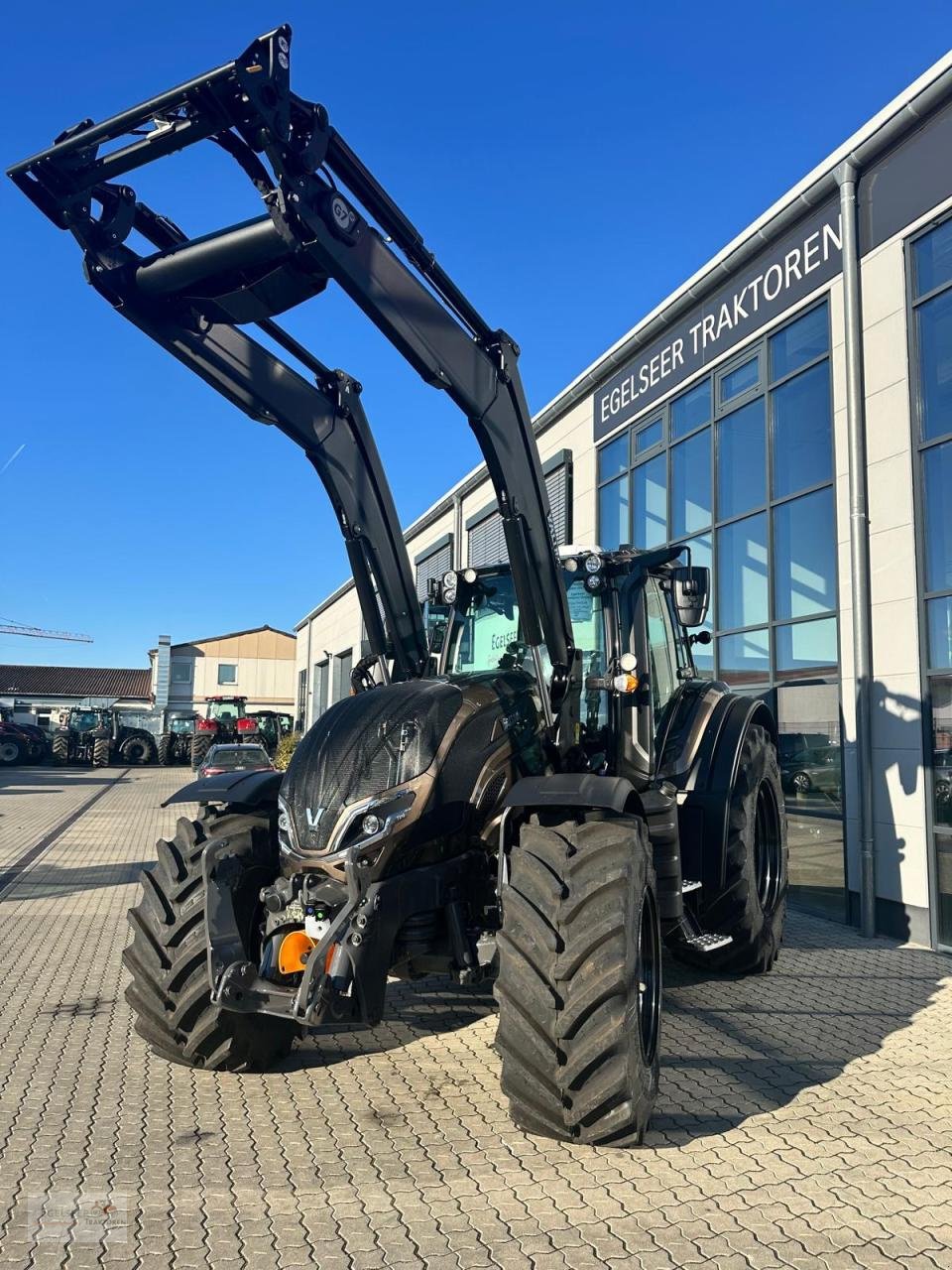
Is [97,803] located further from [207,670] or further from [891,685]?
[207,670]

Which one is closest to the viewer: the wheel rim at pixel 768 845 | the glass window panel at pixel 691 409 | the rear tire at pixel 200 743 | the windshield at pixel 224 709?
the wheel rim at pixel 768 845

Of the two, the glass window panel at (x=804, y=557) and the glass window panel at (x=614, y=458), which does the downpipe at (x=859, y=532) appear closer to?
the glass window panel at (x=804, y=557)

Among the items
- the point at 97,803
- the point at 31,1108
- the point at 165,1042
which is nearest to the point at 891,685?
the point at 165,1042

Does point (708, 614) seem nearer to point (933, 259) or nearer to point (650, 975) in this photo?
point (933, 259)

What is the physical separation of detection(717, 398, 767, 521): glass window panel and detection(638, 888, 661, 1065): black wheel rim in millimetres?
6588

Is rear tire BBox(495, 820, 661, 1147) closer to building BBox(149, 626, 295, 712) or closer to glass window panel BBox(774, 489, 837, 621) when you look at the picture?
glass window panel BBox(774, 489, 837, 621)

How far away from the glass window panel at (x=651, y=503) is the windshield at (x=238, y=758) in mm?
11955

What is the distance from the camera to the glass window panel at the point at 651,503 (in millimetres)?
12352

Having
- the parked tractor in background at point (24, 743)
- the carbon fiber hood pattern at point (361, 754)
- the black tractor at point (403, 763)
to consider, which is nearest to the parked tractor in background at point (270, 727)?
the parked tractor in background at point (24, 743)

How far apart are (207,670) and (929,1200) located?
197ft

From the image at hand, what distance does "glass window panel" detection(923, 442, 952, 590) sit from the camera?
7684 mm

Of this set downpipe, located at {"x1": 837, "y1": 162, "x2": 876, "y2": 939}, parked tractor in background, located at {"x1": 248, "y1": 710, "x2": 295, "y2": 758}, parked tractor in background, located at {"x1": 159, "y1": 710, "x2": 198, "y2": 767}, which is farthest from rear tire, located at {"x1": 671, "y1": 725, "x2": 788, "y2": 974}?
parked tractor in background, located at {"x1": 159, "y1": 710, "x2": 198, "y2": 767}

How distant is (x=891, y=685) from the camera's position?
8.08m

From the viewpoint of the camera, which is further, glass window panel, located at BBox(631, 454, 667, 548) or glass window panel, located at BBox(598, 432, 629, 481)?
glass window panel, located at BBox(598, 432, 629, 481)
